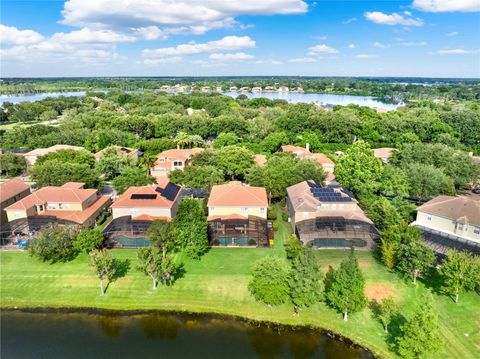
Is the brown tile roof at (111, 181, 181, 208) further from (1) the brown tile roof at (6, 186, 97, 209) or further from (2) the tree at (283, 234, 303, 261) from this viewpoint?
(2) the tree at (283, 234, 303, 261)

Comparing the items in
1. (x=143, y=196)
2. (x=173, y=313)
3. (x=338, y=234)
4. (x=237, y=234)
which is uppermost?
(x=143, y=196)

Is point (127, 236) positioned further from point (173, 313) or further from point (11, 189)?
point (11, 189)

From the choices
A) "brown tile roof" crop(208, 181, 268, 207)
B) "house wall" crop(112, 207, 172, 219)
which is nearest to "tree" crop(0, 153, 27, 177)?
"house wall" crop(112, 207, 172, 219)

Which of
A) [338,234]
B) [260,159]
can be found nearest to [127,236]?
[338,234]

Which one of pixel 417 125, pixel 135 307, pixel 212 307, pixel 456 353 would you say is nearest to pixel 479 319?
pixel 456 353

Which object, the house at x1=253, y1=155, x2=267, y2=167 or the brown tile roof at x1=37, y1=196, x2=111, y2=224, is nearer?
the brown tile roof at x1=37, y1=196, x2=111, y2=224

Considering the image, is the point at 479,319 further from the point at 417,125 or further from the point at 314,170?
the point at 417,125

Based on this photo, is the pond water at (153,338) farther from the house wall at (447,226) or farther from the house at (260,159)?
the house at (260,159)
